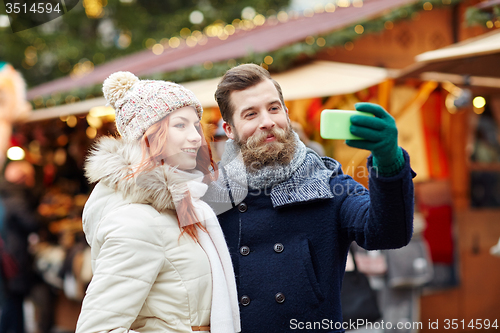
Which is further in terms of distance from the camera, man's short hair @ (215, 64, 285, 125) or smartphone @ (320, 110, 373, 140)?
man's short hair @ (215, 64, 285, 125)

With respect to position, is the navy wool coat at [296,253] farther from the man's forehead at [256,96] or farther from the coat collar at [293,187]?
the man's forehead at [256,96]

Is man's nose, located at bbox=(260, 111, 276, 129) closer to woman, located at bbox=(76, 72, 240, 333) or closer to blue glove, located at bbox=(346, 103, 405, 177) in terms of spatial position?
woman, located at bbox=(76, 72, 240, 333)

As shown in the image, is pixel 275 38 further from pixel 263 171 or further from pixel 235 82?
pixel 263 171

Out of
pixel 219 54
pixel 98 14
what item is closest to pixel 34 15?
pixel 98 14

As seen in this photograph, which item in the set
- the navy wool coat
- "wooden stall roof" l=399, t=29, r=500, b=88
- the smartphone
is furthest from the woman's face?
"wooden stall roof" l=399, t=29, r=500, b=88

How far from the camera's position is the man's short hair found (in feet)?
5.85

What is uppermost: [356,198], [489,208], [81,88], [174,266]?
[81,88]

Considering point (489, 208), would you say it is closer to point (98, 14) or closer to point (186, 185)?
point (186, 185)

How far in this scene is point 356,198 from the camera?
5.53 feet

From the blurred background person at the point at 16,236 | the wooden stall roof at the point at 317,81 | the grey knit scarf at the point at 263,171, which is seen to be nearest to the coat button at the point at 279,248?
the grey knit scarf at the point at 263,171

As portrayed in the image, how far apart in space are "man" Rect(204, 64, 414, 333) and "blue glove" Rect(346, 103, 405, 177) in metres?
0.31

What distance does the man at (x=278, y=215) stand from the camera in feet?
5.52

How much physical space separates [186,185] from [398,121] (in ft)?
10.9

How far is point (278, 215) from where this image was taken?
1772mm
